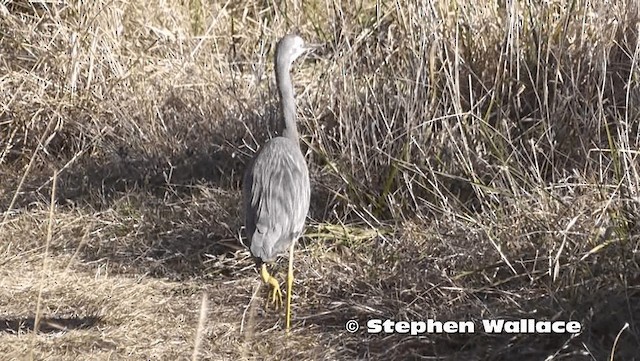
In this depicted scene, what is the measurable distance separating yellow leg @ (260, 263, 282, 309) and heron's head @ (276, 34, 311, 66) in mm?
1104

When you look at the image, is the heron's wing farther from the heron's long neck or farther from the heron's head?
the heron's head

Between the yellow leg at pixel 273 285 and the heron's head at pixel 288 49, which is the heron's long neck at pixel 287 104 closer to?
the heron's head at pixel 288 49

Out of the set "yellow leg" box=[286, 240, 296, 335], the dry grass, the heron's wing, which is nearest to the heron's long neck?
the heron's wing

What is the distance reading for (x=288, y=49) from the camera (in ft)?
18.6

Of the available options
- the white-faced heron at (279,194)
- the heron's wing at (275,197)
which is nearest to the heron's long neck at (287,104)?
the white-faced heron at (279,194)

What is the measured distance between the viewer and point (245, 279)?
17.8ft

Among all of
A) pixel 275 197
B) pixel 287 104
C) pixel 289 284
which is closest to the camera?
pixel 289 284

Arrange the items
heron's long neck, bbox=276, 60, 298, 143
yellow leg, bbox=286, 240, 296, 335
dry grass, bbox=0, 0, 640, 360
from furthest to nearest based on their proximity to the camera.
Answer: heron's long neck, bbox=276, 60, 298, 143 → yellow leg, bbox=286, 240, 296, 335 → dry grass, bbox=0, 0, 640, 360

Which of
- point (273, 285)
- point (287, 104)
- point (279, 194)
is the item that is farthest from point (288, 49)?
point (273, 285)

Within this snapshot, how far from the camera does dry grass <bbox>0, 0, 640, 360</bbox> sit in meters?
4.56

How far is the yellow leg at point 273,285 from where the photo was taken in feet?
16.2

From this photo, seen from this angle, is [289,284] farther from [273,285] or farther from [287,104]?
[287,104]

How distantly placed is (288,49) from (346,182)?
2.27 feet

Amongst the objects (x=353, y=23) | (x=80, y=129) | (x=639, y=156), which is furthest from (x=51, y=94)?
(x=639, y=156)
